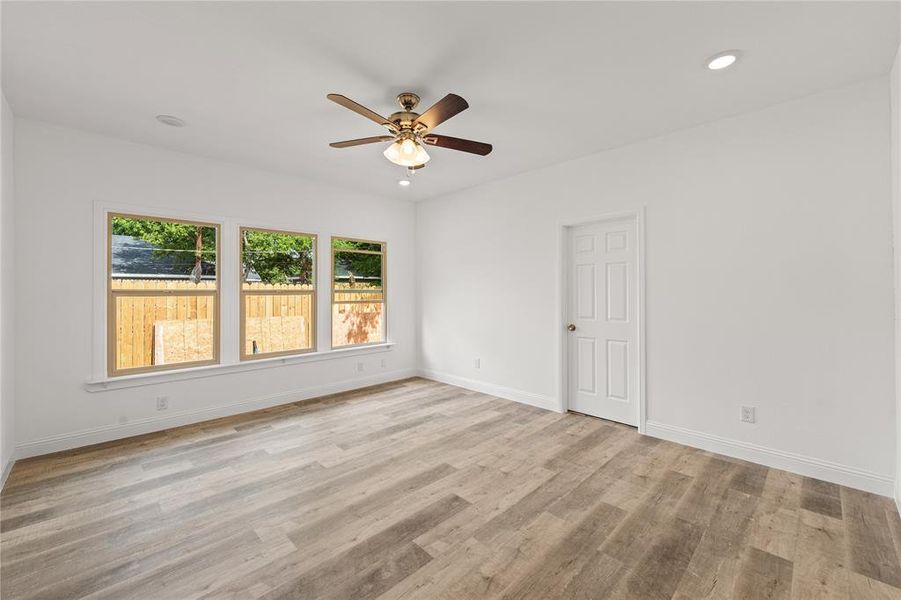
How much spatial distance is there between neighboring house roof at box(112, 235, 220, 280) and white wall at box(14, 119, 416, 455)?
0.22m

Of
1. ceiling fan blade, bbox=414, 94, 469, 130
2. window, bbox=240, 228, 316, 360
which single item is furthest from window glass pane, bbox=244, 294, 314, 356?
ceiling fan blade, bbox=414, 94, 469, 130

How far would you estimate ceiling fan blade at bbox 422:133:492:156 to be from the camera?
2760 millimetres

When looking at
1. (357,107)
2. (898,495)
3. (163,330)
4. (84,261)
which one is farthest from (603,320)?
(84,261)

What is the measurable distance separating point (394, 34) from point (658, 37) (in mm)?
1490

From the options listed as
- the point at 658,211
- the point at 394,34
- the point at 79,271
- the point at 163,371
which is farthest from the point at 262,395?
the point at 658,211

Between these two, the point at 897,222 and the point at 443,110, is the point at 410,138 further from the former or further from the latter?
the point at 897,222

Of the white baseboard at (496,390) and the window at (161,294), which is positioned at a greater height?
the window at (161,294)

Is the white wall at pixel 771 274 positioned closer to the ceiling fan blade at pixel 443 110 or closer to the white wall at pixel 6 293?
the ceiling fan blade at pixel 443 110

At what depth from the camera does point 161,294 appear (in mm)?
3904

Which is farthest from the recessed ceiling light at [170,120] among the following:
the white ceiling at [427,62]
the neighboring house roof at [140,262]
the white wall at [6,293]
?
the neighboring house roof at [140,262]

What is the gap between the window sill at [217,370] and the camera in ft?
11.6

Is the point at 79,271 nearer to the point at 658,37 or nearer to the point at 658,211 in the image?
the point at 658,37

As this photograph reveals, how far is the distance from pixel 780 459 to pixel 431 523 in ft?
8.91

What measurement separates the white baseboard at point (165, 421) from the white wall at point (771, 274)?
2.95 m
